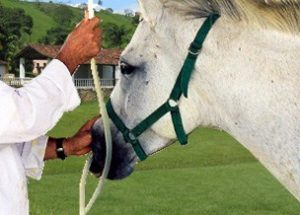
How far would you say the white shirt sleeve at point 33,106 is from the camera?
2.90 metres

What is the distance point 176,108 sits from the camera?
2.95m

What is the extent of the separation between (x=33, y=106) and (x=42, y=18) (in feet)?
423

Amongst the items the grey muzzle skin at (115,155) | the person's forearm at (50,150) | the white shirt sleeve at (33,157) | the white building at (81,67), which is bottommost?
the white building at (81,67)

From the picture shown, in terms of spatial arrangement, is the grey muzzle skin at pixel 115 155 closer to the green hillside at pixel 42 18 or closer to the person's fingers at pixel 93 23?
the person's fingers at pixel 93 23

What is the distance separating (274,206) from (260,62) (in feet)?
28.8

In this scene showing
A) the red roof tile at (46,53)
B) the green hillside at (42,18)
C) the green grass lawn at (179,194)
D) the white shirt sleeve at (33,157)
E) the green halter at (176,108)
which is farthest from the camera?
the green hillside at (42,18)

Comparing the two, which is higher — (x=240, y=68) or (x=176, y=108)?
(x=240, y=68)

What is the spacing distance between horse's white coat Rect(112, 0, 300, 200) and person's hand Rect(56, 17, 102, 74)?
0.74 feet

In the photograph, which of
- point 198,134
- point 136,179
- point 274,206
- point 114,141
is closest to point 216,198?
point 274,206

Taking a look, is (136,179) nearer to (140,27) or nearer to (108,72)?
(140,27)

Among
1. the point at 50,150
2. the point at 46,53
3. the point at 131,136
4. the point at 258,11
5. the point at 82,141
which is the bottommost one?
the point at 46,53

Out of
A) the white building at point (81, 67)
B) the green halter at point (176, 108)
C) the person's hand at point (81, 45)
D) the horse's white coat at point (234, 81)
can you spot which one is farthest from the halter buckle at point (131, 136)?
the white building at point (81, 67)

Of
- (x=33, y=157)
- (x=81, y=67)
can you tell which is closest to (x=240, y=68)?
(x=33, y=157)

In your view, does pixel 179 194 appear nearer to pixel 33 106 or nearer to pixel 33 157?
pixel 33 157
